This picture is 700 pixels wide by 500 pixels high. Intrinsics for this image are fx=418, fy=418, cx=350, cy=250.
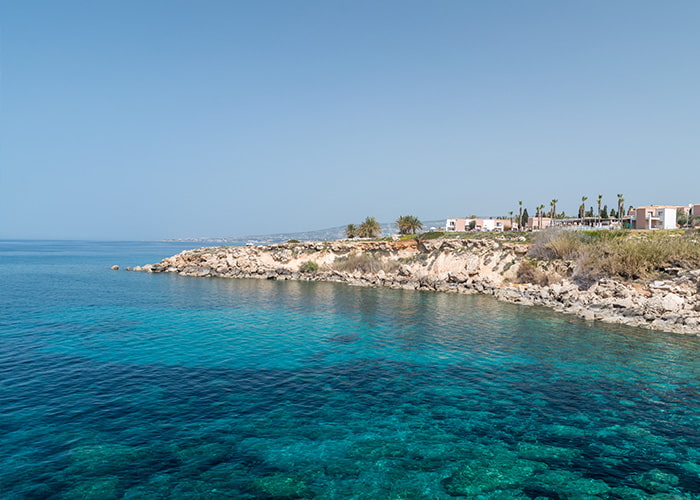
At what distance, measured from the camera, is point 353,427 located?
15922 millimetres

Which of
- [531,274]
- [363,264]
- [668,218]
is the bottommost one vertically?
[531,274]

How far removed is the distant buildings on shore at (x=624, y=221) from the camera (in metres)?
91.4

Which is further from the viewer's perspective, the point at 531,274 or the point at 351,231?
the point at 351,231

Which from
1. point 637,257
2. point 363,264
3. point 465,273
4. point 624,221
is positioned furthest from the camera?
point 624,221

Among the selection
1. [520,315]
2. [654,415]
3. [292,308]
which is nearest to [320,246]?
[292,308]

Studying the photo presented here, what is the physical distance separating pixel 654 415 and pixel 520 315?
2159cm

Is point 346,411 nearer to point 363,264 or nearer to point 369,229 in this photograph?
point 363,264

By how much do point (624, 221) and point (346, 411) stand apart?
380 ft

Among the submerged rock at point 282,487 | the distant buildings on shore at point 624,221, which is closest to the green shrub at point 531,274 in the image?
the distant buildings on shore at point 624,221

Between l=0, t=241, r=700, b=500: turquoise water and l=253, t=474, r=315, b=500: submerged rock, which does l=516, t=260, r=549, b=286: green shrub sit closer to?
l=0, t=241, r=700, b=500: turquoise water

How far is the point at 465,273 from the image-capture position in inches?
2376

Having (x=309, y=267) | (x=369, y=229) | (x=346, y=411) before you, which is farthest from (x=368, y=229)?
(x=346, y=411)

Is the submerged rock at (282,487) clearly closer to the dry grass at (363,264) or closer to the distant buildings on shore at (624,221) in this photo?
the dry grass at (363,264)

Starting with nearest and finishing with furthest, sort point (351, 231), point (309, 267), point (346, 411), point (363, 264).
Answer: point (346, 411)
point (363, 264)
point (309, 267)
point (351, 231)
